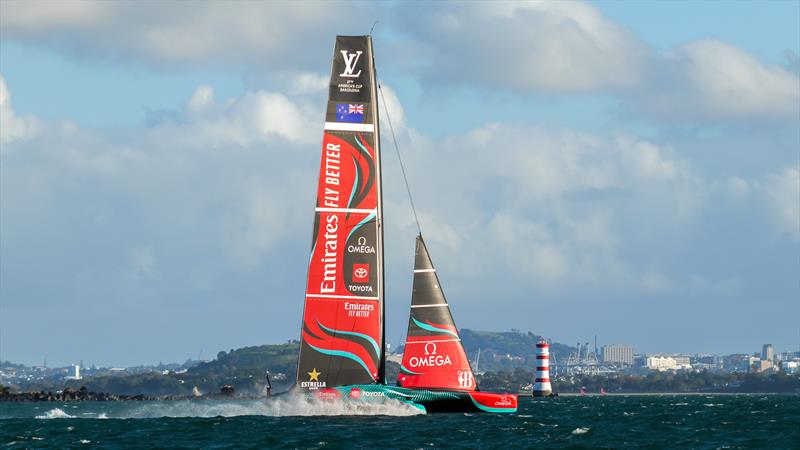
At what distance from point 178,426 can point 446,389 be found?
12.2 m

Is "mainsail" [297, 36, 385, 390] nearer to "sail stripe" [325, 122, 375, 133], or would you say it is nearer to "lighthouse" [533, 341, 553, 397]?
"sail stripe" [325, 122, 375, 133]

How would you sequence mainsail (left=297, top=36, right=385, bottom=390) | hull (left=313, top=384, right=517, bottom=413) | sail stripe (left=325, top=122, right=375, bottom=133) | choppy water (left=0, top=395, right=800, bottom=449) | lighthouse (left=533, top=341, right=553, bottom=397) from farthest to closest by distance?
1. lighthouse (left=533, top=341, right=553, bottom=397)
2. hull (left=313, top=384, right=517, bottom=413)
3. sail stripe (left=325, top=122, right=375, bottom=133)
4. mainsail (left=297, top=36, right=385, bottom=390)
5. choppy water (left=0, top=395, right=800, bottom=449)

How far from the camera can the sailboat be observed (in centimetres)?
5838

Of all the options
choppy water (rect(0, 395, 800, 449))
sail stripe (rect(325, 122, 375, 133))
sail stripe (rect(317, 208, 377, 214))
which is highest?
sail stripe (rect(325, 122, 375, 133))

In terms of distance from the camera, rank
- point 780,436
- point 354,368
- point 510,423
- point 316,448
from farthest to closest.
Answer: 1. point 510,423
2. point 354,368
3. point 780,436
4. point 316,448

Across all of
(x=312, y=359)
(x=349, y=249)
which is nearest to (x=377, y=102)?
(x=349, y=249)

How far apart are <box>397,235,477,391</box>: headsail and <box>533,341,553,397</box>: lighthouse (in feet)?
358

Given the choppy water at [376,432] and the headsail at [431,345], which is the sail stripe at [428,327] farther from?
the choppy water at [376,432]

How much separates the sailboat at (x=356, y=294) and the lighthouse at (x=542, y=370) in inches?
4304

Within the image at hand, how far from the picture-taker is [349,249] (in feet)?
192

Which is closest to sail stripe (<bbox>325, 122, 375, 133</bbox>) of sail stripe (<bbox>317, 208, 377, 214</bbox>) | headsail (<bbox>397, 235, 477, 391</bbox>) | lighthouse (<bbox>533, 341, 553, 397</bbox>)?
sail stripe (<bbox>317, 208, 377, 214</bbox>)

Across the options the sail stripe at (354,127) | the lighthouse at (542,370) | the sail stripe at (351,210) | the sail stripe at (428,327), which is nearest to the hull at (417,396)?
the sail stripe at (428,327)

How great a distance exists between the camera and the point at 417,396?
58688mm

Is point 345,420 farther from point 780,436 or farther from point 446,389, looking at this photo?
point 780,436
